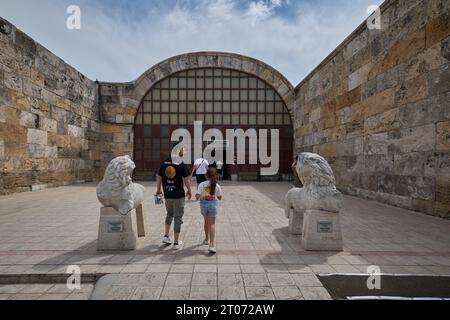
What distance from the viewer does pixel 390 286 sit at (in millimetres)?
2652

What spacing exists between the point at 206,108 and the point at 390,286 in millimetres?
11775

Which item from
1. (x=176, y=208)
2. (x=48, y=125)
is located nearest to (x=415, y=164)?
(x=176, y=208)

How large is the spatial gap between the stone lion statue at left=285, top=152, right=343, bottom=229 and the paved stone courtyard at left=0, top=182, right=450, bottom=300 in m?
0.63

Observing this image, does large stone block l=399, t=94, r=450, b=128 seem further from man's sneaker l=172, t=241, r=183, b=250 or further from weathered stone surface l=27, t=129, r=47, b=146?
weathered stone surface l=27, t=129, r=47, b=146

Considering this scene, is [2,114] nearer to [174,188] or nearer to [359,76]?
[174,188]

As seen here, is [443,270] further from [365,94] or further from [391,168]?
[365,94]

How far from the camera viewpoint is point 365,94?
768 centimetres

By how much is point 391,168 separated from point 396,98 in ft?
5.65

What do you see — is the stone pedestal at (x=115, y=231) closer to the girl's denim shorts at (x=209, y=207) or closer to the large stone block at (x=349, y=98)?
the girl's denim shorts at (x=209, y=207)

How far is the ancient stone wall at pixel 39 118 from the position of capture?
774 cm

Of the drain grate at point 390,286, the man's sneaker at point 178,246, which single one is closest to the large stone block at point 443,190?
the drain grate at point 390,286

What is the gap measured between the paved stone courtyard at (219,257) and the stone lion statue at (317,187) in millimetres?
631

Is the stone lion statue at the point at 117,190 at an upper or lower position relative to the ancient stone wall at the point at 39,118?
lower
